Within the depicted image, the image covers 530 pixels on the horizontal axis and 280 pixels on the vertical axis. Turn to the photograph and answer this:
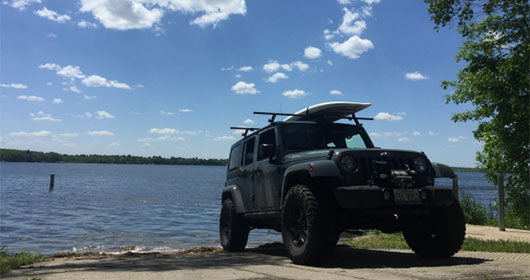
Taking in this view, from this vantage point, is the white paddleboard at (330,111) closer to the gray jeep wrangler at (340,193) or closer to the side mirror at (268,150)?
the gray jeep wrangler at (340,193)

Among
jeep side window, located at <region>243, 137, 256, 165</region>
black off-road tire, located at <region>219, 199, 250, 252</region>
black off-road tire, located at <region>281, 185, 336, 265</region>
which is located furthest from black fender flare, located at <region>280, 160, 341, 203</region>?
black off-road tire, located at <region>219, 199, 250, 252</region>

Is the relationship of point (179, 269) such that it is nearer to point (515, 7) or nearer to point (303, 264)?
point (303, 264)

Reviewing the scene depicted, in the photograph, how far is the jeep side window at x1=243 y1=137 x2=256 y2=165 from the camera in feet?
26.3

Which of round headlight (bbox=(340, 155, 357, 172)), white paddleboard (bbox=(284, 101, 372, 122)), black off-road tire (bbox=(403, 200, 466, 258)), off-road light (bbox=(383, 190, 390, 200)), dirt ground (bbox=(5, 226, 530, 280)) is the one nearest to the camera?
dirt ground (bbox=(5, 226, 530, 280))

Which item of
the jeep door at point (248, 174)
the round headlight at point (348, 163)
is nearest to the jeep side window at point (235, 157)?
the jeep door at point (248, 174)

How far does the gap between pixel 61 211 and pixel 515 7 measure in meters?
23.8

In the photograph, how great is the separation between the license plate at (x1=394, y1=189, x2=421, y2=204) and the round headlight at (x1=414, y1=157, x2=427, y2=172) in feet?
1.62

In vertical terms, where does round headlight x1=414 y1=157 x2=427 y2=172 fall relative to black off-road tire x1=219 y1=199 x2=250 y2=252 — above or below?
above

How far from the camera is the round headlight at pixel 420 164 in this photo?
5980 millimetres

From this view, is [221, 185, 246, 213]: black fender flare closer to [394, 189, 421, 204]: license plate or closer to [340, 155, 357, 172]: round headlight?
Answer: [340, 155, 357, 172]: round headlight

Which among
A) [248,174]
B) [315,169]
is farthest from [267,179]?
[315,169]

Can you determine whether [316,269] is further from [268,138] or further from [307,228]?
[268,138]

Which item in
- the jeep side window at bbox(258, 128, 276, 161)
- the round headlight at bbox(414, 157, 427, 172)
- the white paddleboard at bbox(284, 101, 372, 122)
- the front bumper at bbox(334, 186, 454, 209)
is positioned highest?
the white paddleboard at bbox(284, 101, 372, 122)

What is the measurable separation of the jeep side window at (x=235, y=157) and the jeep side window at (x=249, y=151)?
0.37 meters
